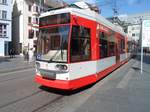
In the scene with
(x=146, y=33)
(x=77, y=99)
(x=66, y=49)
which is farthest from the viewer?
(x=146, y=33)

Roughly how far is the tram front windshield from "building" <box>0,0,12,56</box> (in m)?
39.4

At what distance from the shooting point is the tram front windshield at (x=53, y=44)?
25.9ft

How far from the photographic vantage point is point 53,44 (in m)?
8.32

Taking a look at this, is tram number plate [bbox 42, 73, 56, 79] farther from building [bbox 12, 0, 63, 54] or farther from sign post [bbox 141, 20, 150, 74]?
building [bbox 12, 0, 63, 54]

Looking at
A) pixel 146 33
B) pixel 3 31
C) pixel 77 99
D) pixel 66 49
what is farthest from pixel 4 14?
pixel 77 99

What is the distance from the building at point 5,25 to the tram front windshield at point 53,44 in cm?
3935

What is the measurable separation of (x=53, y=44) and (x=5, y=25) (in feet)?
136

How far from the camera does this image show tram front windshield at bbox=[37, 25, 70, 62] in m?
7.91

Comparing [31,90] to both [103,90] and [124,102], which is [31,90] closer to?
[103,90]

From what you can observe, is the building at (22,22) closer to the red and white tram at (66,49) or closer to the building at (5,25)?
the building at (5,25)

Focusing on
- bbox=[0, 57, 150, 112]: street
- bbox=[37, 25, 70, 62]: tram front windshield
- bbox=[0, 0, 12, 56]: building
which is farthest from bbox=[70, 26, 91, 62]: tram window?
bbox=[0, 0, 12, 56]: building

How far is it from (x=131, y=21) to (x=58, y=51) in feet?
152

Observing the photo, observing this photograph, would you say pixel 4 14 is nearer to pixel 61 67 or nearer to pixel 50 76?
pixel 50 76

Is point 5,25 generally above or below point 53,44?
above
